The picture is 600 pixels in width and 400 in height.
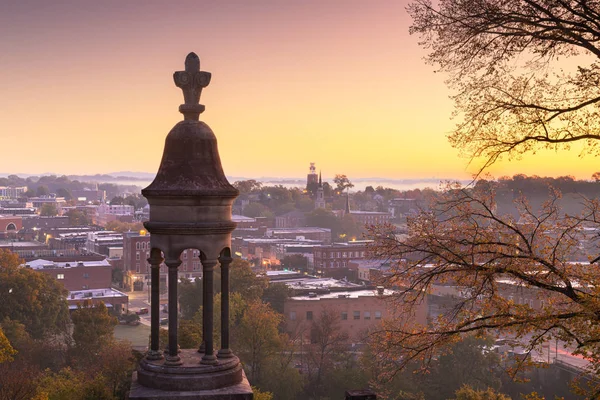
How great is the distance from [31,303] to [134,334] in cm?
1675

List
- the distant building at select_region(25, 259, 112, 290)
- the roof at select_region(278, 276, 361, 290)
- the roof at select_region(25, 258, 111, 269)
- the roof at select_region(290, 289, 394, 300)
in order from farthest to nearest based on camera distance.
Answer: the roof at select_region(25, 258, 111, 269) < the distant building at select_region(25, 259, 112, 290) < the roof at select_region(278, 276, 361, 290) < the roof at select_region(290, 289, 394, 300)

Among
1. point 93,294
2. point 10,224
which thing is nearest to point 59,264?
point 93,294

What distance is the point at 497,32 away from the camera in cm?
1413

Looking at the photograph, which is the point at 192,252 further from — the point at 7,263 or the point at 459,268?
the point at 459,268

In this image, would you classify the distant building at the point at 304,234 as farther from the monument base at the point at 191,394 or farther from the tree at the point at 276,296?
the monument base at the point at 191,394

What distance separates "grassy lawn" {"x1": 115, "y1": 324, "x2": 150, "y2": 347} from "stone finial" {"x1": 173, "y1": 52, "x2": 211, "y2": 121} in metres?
59.8

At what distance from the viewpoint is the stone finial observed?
12688 millimetres

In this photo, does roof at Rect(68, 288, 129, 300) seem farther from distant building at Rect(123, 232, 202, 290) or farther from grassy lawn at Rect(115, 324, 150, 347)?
distant building at Rect(123, 232, 202, 290)

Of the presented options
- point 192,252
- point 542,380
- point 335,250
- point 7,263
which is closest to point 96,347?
point 7,263

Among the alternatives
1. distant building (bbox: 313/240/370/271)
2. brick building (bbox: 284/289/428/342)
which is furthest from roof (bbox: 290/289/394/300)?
distant building (bbox: 313/240/370/271)

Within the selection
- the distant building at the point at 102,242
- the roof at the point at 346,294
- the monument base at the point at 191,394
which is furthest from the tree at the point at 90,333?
the distant building at the point at 102,242

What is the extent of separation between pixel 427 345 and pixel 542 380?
55.1 m

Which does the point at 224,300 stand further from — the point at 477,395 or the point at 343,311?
the point at 343,311

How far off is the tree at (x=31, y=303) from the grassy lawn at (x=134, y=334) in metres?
8.13
